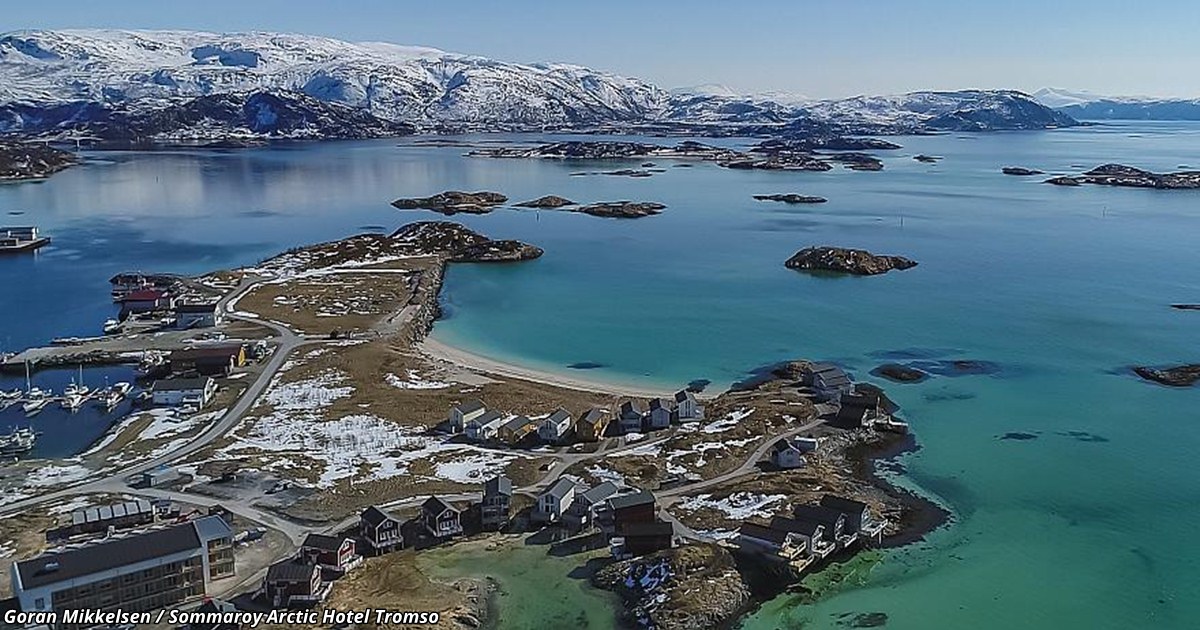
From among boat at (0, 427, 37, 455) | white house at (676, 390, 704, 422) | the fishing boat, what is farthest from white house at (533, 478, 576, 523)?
the fishing boat

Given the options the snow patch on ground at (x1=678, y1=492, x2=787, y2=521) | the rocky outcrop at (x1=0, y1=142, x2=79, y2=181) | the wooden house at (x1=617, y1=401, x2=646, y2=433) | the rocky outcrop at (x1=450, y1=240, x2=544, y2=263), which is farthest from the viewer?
the rocky outcrop at (x1=0, y1=142, x2=79, y2=181)

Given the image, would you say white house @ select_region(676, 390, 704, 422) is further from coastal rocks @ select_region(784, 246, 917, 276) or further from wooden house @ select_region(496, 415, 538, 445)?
coastal rocks @ select_region(784, 246, 917, 276)

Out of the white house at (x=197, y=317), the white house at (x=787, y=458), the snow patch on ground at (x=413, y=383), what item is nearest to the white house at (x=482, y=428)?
the snow patch on ground at (x=413, y=383)

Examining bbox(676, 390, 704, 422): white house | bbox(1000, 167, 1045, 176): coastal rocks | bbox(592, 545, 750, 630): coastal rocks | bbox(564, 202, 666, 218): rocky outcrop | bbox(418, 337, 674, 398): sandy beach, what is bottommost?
Answer: bbox(592, 545, 750, 630): coastal rocks

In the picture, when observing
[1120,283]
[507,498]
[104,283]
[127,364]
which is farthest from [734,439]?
[104,283]

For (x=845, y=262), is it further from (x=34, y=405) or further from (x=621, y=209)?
(x=34, y=405)

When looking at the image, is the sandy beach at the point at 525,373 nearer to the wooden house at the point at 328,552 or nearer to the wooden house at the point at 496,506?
the wooden house at the point at 496,506
